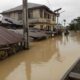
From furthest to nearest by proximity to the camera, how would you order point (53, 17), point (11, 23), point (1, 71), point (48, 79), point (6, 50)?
point (53, 17), point (11, 23), point (6, 50), point (1, 71), point (48, 79)

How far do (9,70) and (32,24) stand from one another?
2324cm

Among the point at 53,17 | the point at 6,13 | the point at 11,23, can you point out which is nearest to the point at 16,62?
the point at 11,23

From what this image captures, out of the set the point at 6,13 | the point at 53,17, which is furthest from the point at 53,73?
the point at 53,17

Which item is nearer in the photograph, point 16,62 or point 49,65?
point 49,65

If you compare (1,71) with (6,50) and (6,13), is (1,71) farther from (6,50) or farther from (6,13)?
(6,13)

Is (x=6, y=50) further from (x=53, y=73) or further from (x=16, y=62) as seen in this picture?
(x=53, y=73)

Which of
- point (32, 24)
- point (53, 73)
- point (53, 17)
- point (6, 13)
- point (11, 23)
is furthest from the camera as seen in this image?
point (53, 17)

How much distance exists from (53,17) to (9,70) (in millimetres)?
33228

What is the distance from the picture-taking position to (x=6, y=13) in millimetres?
35625

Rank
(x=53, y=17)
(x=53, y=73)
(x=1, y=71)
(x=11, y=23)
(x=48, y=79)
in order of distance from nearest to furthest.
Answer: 1. (x=48, y=79)
2. (x=53, y=73)
3. (x=1, y=71)
4. (x=11, y=23)
5. (x=53, y=17)

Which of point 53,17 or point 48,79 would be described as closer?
point 48,79

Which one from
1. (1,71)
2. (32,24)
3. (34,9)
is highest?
(34,9)

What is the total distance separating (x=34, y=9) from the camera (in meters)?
32.3

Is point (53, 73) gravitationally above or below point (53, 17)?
below
